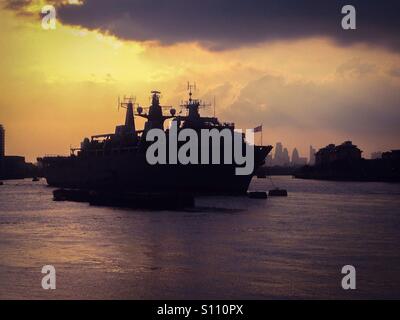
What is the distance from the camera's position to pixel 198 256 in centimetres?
2708

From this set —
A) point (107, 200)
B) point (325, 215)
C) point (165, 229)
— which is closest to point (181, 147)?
point (107, 200)

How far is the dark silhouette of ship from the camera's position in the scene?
264 ft

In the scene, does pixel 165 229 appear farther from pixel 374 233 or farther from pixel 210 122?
pixel 210 122

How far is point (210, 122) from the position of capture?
9262 centimetres

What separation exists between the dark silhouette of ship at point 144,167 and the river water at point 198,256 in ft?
105

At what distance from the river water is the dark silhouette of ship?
3211 centimetres

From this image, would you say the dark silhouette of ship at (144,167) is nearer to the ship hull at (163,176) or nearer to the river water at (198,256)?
the ship hull at (163,176)

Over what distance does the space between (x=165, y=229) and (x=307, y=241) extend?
10.5 metres

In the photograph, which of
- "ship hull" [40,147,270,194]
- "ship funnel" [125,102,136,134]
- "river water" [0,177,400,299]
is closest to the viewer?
"river water" [0,177,400,299]

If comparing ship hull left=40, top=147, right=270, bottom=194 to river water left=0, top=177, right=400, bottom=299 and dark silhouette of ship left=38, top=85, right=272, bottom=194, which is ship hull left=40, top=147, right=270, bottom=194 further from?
river water left=0, top=177, right=400, bottom=299

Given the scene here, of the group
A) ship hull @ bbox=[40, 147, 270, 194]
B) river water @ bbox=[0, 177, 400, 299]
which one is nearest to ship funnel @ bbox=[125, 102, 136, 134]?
ship hull @ bbox=[40, 147, 270, 194]

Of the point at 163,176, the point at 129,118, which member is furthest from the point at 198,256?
the point at 129,118

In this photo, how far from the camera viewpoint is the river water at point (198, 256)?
1975 centimetres

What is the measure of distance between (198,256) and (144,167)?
56.7 m
